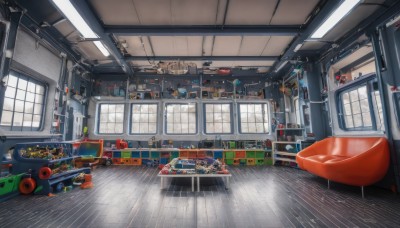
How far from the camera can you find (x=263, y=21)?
417 cm

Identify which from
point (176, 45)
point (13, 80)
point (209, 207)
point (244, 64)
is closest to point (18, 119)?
point (13, 80)

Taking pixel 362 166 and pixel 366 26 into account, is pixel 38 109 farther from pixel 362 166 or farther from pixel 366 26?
pixel 366 26

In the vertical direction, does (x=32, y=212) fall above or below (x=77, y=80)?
below

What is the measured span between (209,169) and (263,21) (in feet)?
11.7

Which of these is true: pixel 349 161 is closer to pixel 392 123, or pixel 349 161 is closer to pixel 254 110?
pixel 392 123

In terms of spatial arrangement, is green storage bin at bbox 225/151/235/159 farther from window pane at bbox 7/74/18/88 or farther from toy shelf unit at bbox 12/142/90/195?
window pane at bbox 7/74/18/88

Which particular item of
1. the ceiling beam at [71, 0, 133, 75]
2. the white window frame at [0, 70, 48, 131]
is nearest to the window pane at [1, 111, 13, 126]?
the white window frame at [0, 70, 48, 131]

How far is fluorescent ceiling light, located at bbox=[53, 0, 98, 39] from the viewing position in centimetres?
329

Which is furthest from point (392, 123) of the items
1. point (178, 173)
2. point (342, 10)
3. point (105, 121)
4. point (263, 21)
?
point (105, 121)

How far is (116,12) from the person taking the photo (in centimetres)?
384

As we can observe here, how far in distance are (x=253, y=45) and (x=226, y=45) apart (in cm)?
80

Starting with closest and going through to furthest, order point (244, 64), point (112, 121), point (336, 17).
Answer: point (336, 17) → point (244, 64) → point (112, 121)

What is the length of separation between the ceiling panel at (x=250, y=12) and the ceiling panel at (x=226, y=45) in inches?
28.2

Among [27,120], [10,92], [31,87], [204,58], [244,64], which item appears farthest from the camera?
[244,64]
